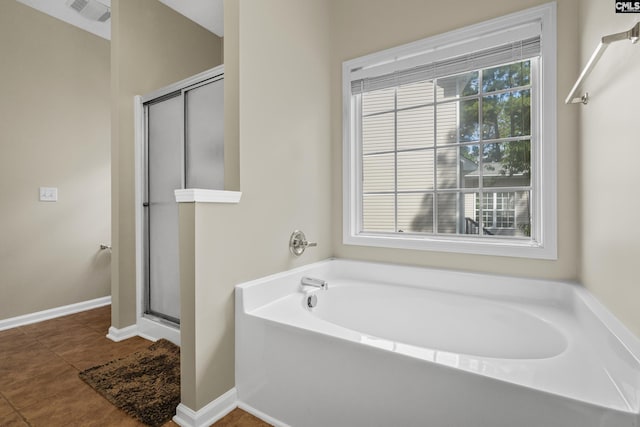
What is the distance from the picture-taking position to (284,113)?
71.6 inches

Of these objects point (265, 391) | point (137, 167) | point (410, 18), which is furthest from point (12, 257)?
point (410, 18)

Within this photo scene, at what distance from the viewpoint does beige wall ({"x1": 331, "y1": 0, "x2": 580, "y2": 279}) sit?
1.54 meters

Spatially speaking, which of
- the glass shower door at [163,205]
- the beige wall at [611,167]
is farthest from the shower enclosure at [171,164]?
the beige wall at [611,167]

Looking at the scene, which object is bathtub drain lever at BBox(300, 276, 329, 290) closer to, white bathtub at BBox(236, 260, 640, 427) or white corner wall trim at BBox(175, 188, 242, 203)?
white bathtub at BBox(236, 260, 640, 427)

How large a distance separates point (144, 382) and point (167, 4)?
9.71 ft

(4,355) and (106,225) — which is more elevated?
(106,225)

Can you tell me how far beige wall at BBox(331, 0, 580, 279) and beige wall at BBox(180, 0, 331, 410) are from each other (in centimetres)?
11

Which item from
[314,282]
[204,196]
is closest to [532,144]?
[314,282]

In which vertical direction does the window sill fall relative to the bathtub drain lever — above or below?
above

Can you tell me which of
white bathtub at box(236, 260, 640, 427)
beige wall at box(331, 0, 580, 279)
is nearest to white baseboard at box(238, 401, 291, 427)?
white bathtub at box(236, 260, 640, 427)

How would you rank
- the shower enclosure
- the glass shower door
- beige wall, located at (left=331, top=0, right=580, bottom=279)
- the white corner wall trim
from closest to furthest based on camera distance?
1. the white corner wall trim
2. beige wall, located at (left=331, top=0, right=580, bottom=279)
3. the shower enclosure
4. the glass shower door

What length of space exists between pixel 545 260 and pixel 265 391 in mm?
1549

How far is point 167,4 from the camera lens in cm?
270

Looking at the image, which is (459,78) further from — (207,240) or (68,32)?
(68,32)
